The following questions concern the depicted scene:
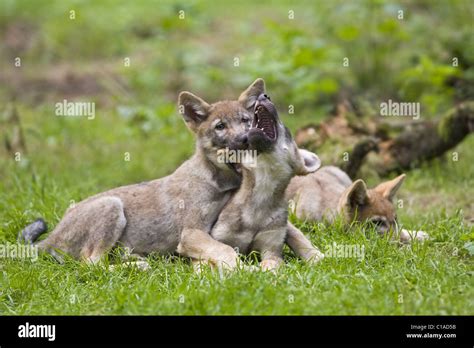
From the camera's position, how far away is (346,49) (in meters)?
15.0

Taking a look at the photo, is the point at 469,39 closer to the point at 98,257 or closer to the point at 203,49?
the point at 203,49

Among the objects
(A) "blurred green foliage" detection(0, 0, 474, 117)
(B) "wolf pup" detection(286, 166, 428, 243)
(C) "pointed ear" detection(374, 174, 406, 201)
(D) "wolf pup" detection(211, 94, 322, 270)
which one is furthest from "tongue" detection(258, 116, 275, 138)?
(A) "blurred green foliage" detection(0, 0, 474, 117)

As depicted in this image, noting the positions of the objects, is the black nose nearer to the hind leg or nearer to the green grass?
the green grass

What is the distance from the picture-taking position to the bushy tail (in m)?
8.54

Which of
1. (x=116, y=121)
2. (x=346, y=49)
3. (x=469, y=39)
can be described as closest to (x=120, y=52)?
(x=116, y=121)

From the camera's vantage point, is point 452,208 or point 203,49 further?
point 203,49

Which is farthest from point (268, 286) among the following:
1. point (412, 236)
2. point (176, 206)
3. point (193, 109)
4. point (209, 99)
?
point (209, 99)

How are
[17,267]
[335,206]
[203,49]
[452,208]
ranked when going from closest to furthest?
[17,267] → [335,206] → [452,208] → [203,49]

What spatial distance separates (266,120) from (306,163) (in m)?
0.67

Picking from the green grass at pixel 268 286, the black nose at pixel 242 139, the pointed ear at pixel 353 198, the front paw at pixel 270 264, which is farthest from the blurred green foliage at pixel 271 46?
the front paw at pixel 270 264

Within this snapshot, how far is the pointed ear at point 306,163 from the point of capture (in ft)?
25.6

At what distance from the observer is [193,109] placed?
27.4ft

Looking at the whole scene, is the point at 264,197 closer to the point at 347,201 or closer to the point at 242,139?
the point at 242,139

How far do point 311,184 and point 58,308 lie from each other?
3685 millimetres
